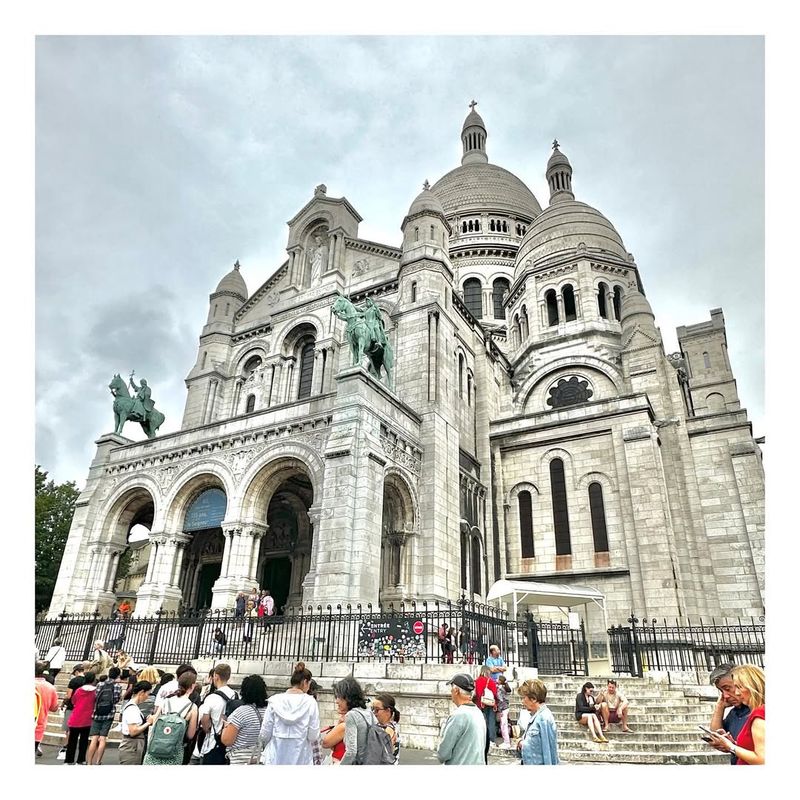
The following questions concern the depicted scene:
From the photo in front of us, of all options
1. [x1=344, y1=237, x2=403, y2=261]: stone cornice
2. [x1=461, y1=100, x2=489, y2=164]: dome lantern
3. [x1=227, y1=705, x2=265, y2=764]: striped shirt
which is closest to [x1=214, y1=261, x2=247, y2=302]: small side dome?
[x1=344, y1=237, x2=403, y2=261]: stone cornice

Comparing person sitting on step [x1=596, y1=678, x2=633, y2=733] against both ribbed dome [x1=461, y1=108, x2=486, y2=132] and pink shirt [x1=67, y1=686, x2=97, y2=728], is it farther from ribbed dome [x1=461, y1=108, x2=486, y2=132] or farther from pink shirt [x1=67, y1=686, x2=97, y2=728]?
ribbed dome [x1=461, y1=108, x2=486, y2=132]

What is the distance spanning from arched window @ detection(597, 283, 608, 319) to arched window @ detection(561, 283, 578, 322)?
1317 millimetres

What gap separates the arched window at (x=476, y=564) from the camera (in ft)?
69.9

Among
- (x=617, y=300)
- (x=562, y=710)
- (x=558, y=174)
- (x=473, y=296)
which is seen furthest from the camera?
(x=558, y=174)

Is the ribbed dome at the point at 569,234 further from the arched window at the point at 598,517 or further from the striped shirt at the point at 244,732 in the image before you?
the striped shirt at the point at 244,732

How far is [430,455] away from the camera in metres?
19.5

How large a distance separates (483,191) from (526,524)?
33107mm

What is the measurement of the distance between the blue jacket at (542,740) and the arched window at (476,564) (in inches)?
636

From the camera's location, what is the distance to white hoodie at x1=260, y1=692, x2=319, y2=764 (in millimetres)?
5012

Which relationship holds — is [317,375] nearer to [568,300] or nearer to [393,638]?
[393,638]

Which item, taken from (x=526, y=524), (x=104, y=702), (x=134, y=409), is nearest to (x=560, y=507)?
(x=526, y=524)
